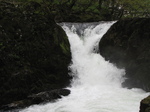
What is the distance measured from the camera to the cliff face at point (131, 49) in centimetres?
978

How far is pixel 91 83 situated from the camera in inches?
430

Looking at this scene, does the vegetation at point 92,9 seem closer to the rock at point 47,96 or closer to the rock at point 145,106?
the rock at point 47,96

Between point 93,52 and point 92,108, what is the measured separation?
6479mm

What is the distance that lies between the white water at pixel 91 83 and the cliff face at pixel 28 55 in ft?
3.57

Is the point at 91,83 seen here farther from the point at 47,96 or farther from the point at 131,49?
the point at 47,96

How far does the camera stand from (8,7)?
10.1m

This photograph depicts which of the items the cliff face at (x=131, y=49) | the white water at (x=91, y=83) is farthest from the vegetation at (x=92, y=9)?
the cliff face at (x=131, y=49)

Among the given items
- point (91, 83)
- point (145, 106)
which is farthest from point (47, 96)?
point (145, 106)

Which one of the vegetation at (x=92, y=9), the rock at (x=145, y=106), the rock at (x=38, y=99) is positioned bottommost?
the rock at (x=38, y=99)

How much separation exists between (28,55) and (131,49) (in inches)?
223

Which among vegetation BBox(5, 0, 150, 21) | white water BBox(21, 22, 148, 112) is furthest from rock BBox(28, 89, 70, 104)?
vegetation BBox(5, 0, 150, 21)

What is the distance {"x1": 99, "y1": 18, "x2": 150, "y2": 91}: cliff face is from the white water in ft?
1.63

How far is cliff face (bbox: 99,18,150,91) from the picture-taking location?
9.78 meters

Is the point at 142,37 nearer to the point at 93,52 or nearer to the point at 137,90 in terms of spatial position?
the point at 137,90
